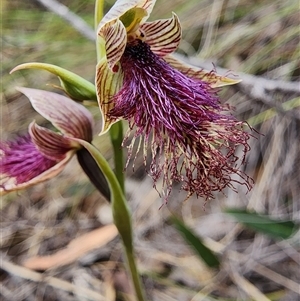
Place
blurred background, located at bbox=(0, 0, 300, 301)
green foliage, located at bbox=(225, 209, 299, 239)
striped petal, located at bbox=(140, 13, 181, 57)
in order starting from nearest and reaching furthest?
striped petal, located at bbox=(140, 13, 181, 57) → green foliage, located at bbox=(225, 209, 299, 239) → blurred background, located at bbox=(0, 0, 300, 301)

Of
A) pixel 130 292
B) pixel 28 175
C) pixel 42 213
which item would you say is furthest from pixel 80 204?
pixel 28 175

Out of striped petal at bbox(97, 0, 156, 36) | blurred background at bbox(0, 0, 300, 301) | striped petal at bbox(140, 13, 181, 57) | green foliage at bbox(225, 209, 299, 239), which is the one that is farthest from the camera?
blurred background at bbox(0, 0, 300, 301)

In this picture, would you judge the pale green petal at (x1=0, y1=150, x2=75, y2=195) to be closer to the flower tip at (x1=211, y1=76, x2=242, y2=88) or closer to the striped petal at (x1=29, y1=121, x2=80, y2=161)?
the striped petal at (x1=29, y1=121, x2=80, y2=161)

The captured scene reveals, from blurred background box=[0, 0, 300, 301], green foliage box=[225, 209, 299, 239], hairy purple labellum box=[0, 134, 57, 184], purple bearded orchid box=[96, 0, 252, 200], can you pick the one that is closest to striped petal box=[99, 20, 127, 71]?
purple bearded orchid box=[96, 0, 252, 200]

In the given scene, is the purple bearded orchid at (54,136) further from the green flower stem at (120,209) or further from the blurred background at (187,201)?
the blurred background at (187,201)

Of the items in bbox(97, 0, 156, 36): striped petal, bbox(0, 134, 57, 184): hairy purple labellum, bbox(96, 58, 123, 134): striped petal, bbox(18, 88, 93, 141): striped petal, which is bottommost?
bbox(0, 134, 57, 184): hairy purple labellum

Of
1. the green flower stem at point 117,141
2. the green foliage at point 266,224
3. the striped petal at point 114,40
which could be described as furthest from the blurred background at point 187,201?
the striped petal at point 114,40

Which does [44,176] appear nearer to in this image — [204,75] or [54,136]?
[54,136]

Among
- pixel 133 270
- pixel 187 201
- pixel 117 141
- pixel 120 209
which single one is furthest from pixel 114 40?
pixel 187 201
